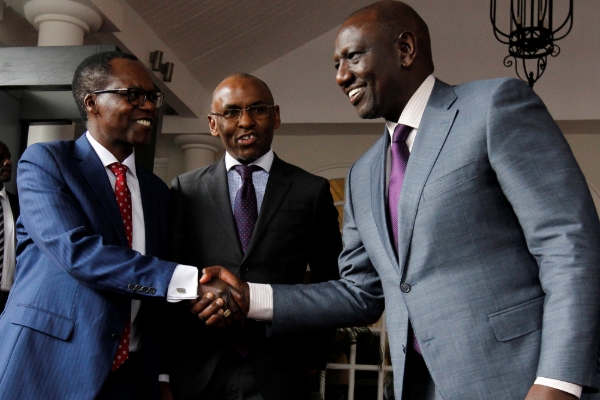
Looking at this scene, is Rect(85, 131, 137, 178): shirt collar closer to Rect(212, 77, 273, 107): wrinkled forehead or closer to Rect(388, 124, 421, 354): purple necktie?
Rect(212, 77, 273, 107): wrinkled forehead

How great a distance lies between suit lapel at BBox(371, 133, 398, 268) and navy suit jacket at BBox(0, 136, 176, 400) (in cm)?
64

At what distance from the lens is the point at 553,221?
5.24 ft

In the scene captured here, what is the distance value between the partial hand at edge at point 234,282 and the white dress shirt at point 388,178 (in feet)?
0.05

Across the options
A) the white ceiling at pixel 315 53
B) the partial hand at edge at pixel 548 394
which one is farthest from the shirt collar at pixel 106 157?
the white ceiling at pixel 315 53

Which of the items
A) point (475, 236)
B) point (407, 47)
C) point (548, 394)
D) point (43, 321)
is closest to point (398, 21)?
point (407, 47)

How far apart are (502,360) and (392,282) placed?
0.34 meters

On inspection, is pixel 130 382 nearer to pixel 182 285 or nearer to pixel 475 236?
pixel 182 285

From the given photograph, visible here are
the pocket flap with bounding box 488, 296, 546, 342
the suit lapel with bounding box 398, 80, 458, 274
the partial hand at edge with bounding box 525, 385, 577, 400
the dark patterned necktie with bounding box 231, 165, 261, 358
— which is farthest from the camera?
the dark patterned necktie with bounding box 231, 165, 261, 358

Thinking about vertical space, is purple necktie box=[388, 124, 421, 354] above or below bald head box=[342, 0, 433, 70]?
below

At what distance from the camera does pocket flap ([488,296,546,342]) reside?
1.63 meters

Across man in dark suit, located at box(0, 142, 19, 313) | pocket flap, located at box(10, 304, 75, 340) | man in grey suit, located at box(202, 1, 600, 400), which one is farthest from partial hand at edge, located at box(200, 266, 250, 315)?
man in dark suit, located at box(0, 142, 19, 313)

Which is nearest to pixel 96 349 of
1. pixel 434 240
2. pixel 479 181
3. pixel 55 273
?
pixel 55 273

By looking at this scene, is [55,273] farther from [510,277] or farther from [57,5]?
[57,5]

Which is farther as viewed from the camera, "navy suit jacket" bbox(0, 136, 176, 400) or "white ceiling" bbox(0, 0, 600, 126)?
"white ceiling" bbox(0, 0, 600, 126)
